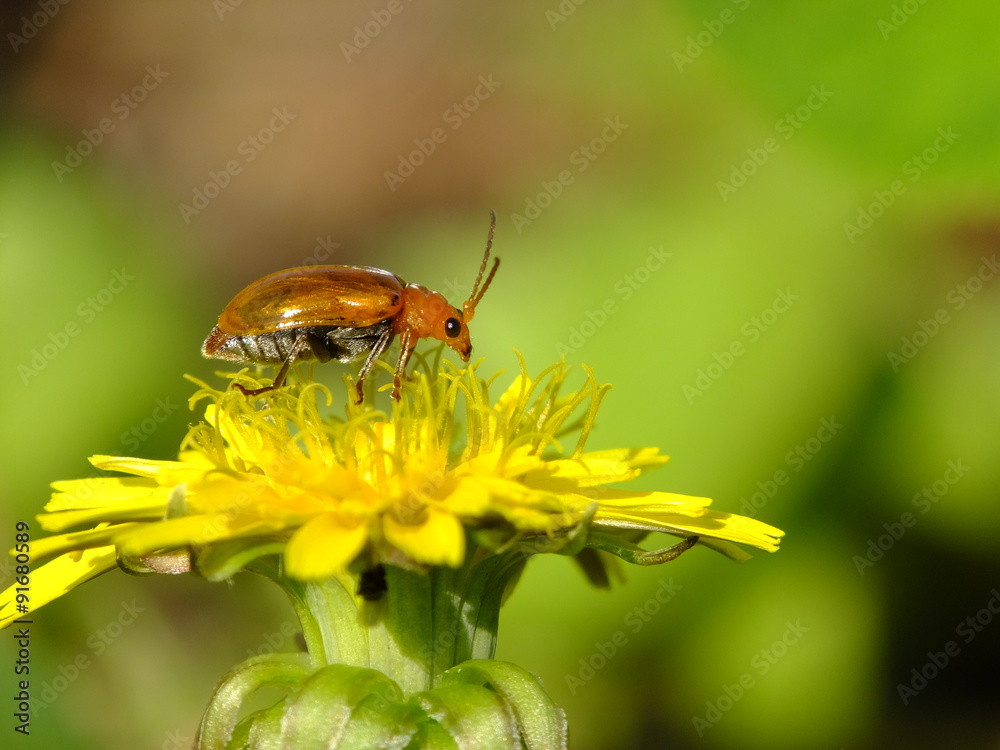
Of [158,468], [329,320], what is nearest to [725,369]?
[329,320]

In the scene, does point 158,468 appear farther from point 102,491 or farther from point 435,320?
point 435,320

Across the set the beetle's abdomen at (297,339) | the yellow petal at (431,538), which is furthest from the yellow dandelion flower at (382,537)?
the beetle's abdomen at (297,339)

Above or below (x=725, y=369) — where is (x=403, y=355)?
below

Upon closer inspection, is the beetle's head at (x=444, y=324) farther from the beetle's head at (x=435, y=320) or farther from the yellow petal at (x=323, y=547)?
the yellow petal at (x=323, y=547)

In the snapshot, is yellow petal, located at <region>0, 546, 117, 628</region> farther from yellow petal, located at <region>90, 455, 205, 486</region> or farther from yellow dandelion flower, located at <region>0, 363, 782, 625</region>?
yellow petal, located at <region>90, 455, 205, 486</region>

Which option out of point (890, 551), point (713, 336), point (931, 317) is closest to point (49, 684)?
point (713, 336)

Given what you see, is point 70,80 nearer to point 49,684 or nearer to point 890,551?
point 49,684
